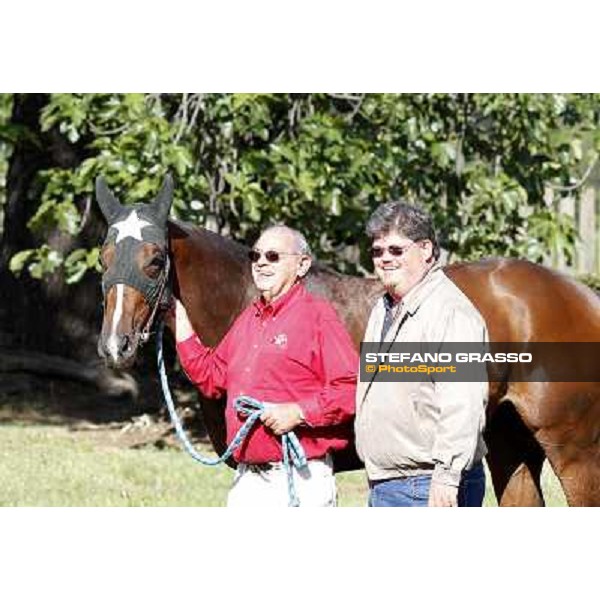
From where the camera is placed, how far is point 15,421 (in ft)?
43.3

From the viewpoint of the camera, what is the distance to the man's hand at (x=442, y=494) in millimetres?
4809

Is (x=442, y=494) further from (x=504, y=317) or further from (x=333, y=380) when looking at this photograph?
(x=504, y=317)

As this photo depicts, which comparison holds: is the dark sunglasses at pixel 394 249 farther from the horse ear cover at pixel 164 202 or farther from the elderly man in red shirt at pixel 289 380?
the horse ear cover at pixel 164 202

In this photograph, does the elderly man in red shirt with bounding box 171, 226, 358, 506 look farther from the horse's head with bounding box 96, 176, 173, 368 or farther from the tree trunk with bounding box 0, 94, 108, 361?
the tree trunk with bounding box 0, 94, 108, 361

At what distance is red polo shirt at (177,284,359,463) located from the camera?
5293 millimetres

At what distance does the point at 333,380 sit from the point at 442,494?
2.42 feet

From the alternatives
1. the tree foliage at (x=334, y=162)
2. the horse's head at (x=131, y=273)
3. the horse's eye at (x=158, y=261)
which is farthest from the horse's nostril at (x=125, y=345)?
the tree foliage at (x=334, y=162)

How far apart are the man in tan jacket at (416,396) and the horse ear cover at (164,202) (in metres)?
1.32

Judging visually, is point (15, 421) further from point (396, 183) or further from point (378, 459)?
point (378, 459)

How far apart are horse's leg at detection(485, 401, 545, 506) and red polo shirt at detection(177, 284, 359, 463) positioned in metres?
1.99

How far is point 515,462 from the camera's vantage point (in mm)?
7277

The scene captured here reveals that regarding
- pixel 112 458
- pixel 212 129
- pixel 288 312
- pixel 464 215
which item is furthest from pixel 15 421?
pixel 288 312

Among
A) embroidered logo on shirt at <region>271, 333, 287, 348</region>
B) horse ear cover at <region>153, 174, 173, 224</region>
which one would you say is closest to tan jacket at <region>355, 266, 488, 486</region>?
embroidered logo on shirt at <region>271, 333, 287, 348</region>
